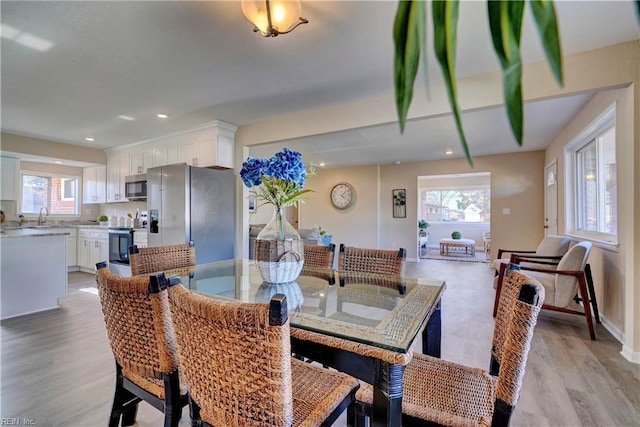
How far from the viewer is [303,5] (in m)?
1.78

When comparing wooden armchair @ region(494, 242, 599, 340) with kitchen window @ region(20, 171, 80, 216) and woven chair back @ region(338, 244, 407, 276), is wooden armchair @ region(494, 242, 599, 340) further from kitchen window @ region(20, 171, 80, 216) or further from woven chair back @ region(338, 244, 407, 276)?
kitchen window @ region(20, 171, 80, 216)

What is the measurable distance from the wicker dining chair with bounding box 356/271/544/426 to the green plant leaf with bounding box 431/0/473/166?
715mm

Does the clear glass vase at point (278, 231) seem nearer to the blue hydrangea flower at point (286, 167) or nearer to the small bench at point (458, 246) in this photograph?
the blue hydrangea flower at point (286, 167)

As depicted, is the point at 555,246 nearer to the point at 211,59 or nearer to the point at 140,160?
the point at 211,59

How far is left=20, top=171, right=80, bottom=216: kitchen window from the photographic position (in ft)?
18.0

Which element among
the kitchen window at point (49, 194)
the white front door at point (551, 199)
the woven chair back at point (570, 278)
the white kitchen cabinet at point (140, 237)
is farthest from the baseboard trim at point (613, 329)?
the kitchen window at point (49, 194)

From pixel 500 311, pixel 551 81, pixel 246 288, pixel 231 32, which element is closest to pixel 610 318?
pixel 551 81

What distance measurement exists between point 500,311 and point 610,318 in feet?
8.32

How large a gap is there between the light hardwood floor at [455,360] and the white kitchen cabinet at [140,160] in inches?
93.8

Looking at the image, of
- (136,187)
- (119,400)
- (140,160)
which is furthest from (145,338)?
(140,160)

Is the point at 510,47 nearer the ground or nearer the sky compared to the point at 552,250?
nearer the sky

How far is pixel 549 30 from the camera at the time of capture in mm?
358

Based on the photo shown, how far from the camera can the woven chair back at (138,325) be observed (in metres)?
1.01

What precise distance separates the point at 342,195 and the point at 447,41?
742 centimetres
